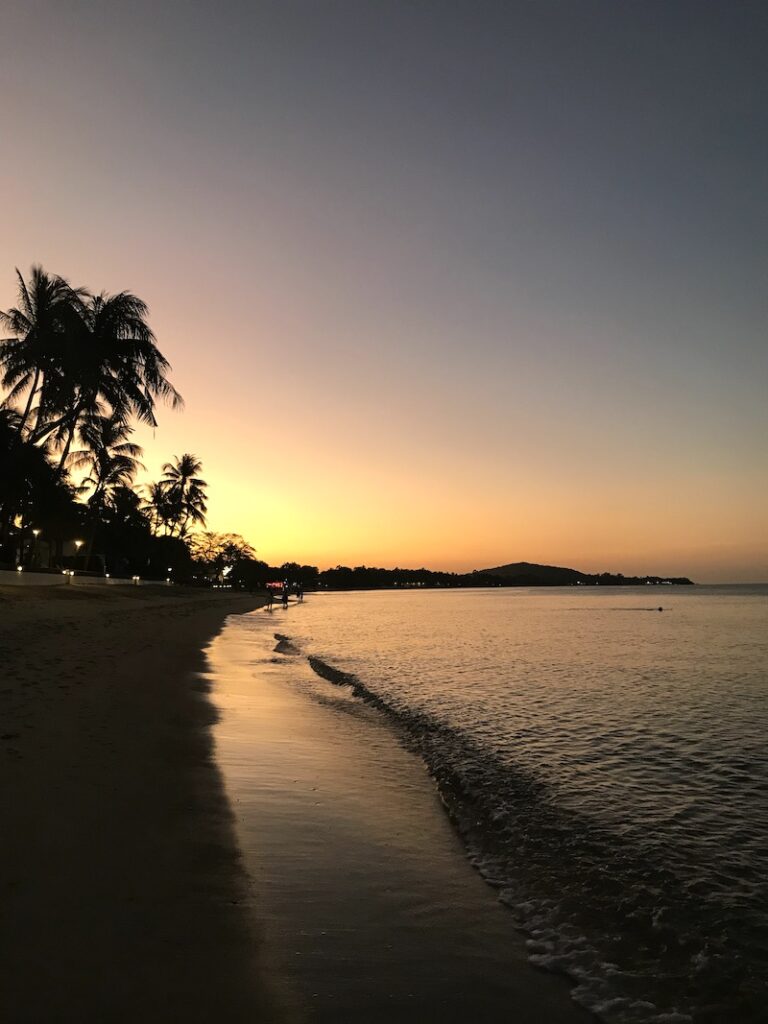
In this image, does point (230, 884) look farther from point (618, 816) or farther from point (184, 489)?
point (184, 489)

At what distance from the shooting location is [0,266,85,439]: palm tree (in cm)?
3112

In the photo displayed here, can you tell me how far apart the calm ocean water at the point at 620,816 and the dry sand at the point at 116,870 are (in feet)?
6.83

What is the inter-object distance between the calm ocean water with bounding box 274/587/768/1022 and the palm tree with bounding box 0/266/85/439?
78.7 ft

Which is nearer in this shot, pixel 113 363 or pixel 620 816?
pixel 620 816

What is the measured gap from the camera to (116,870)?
431cm

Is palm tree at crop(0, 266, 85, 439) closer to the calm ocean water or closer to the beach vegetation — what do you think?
the beach vegetation

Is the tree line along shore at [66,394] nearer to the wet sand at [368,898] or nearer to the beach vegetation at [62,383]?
the beach vegetation at [62,383]

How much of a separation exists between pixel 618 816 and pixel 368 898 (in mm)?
3522

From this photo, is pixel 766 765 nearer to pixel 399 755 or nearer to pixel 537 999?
pixel 399 755

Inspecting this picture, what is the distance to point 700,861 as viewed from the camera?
18.5 ft

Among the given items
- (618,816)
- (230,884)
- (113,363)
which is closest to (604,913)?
(618,816)

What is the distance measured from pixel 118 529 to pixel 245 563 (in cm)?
8978

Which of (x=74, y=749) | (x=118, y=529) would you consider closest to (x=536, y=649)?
(x=74, y=749)

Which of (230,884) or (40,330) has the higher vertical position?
(40,330)
